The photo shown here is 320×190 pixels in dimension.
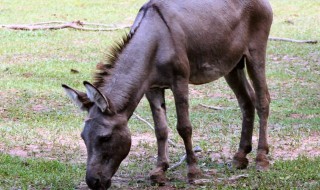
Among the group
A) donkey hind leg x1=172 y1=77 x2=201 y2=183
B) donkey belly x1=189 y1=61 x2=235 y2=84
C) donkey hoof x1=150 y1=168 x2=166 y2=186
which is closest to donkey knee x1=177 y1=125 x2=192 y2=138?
donkey hind leg x1=172 y1=77 x2=201 y2=183

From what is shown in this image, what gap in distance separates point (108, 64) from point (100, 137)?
0.83 m

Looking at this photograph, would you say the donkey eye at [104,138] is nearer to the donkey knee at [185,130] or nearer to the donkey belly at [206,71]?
the donkey knee at [185,130]

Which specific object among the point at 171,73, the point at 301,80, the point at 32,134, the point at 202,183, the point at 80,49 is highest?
the point at 171,73

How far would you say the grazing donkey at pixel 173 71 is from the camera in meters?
6.76

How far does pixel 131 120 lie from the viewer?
11.1 m

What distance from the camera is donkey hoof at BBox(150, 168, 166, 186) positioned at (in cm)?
748

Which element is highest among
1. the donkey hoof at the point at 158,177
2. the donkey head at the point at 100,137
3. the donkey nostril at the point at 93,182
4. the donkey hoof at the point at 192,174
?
the donkey head at the point at 100,137

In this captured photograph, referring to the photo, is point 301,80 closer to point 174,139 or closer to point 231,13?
point 174,139

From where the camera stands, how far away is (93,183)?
260 inches

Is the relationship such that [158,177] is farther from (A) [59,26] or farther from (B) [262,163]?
(A) [59,26]

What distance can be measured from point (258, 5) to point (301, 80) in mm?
6357

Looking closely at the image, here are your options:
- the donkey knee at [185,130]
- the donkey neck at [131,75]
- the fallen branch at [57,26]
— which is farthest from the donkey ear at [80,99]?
the fallen branch at [57,26]

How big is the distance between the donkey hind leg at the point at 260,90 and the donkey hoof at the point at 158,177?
1213 millimetres

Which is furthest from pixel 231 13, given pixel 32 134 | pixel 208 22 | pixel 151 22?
pixel 32 134
